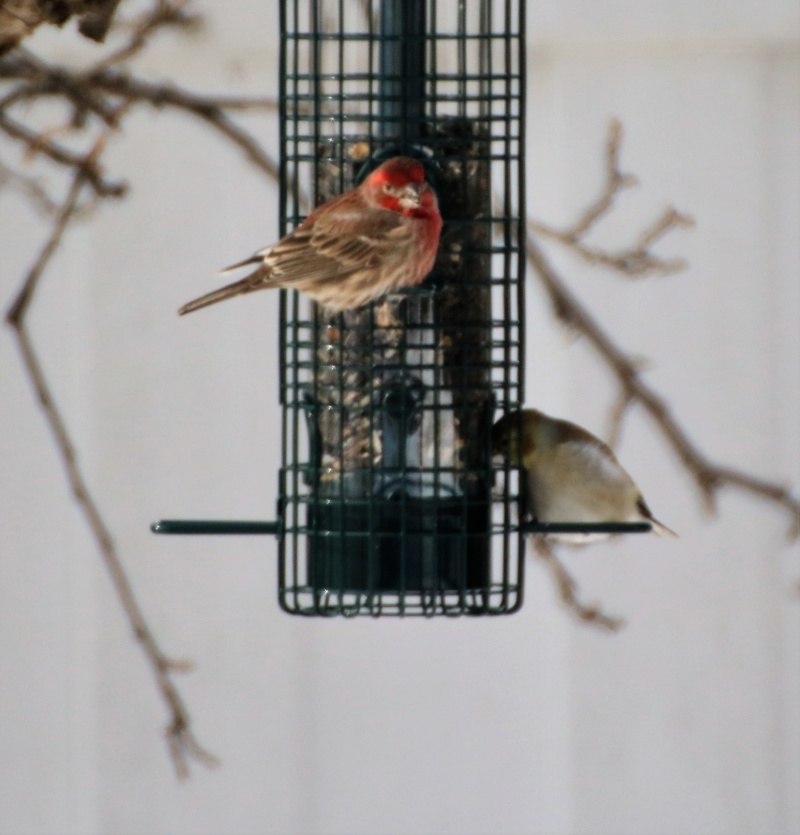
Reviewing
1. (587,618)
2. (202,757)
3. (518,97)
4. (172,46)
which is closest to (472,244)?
(518,97)

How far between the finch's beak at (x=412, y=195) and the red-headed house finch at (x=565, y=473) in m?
0.63

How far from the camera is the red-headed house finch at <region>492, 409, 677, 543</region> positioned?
3.78 m

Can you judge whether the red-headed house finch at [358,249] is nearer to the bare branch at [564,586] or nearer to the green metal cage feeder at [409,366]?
the green metal cage feeder at [409,366]

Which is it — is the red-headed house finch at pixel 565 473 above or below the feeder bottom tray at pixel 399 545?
above

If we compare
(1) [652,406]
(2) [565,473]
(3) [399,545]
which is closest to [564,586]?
(2) [565,473]

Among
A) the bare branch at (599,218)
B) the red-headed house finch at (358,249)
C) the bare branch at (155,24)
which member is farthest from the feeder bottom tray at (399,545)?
the bare branch at (155,24)

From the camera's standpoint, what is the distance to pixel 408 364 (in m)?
3.72

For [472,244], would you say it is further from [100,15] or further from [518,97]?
[100,15]

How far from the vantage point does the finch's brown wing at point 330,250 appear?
354 cm

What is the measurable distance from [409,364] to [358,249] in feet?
1.13

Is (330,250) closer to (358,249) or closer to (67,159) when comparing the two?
(358,249)

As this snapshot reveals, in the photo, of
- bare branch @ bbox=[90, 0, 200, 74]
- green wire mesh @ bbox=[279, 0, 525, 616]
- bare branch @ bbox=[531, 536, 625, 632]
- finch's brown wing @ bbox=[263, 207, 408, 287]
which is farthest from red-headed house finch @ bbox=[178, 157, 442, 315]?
bare branch @ bbox=[531, 536, 625, 632]

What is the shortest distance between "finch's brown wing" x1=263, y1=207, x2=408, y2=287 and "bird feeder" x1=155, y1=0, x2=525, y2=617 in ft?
0.45

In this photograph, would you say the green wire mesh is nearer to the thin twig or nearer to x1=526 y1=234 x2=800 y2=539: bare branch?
x1=526 y1=234 x2=800 y2=539: bare branch
